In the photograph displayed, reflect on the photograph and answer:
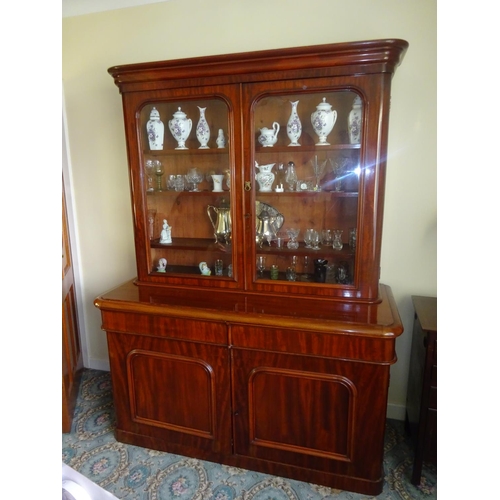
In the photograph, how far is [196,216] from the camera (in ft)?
5.98

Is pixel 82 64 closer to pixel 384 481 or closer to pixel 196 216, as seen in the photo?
pixel 196 216

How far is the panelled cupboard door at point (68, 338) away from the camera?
75.0 inches

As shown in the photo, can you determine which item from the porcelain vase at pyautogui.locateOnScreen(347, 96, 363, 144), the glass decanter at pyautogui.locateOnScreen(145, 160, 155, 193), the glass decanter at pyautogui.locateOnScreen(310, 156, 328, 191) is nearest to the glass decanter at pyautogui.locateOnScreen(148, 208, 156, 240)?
the glass decanter at pyautogui.locateOnScreen(145, 160, 155, 193)

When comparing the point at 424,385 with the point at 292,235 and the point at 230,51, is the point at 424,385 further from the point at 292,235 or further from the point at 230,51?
the point at 230,51

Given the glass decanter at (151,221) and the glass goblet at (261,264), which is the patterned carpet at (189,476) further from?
the glass decanter at (151,221)

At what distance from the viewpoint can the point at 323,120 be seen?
4.94ft

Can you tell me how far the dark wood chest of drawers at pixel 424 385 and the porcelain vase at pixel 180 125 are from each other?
139 cm

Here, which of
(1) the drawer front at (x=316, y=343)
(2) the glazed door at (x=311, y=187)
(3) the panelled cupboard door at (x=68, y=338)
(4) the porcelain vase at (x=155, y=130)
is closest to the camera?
(1) the drawer front at (x=316, y=343)

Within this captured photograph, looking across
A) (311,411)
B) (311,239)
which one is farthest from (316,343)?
(311,239)

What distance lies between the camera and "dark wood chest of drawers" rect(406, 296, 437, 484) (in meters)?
1.36

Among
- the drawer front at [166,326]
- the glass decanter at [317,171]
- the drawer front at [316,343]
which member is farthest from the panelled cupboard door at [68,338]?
the glass decanter at [317,171]

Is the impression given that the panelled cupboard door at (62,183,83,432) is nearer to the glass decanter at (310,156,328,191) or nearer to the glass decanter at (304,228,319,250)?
the glass decanter at (304,228,319,250)

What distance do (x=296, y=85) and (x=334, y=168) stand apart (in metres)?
0.40
